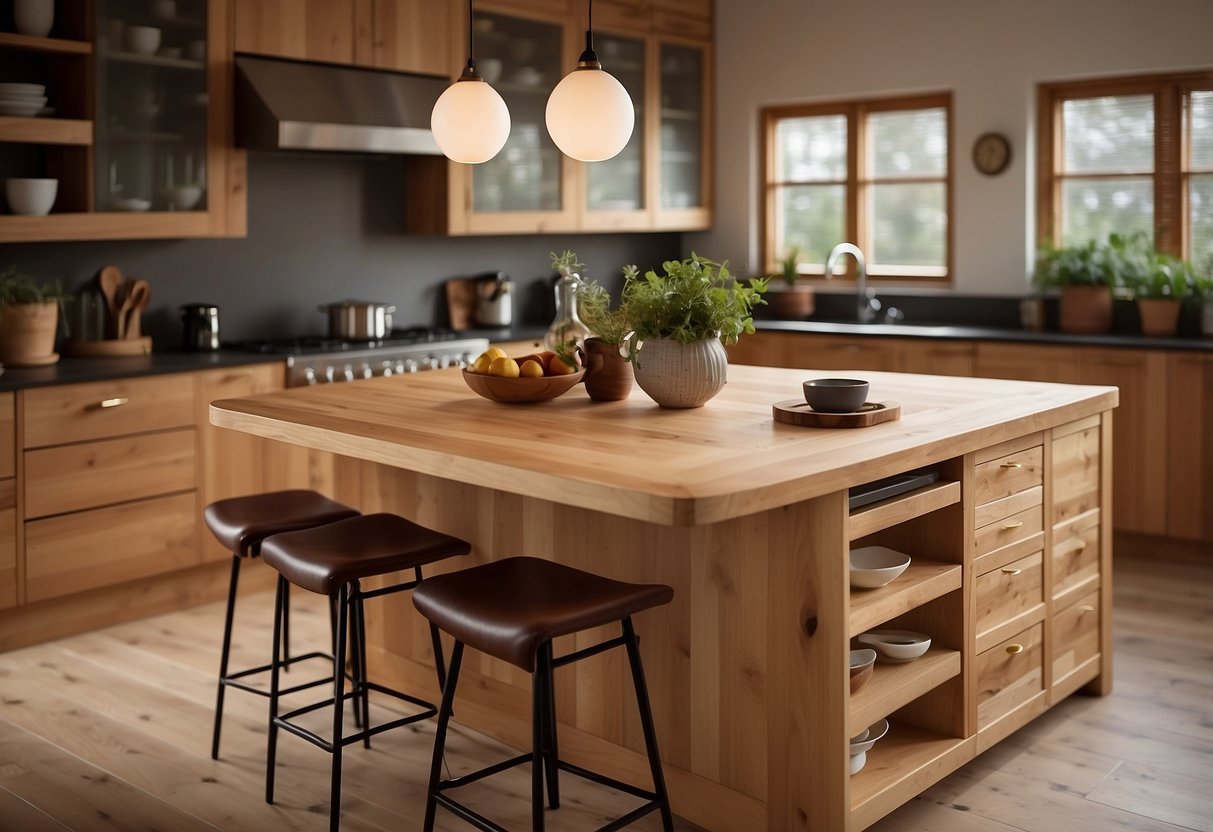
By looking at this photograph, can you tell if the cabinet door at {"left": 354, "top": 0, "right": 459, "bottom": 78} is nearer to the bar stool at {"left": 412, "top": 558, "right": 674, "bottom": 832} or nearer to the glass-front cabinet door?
the glass-front cabinet door

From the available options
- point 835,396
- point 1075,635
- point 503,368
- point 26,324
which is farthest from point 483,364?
point 26,324

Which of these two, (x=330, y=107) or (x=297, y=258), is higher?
(x=330, y=107)

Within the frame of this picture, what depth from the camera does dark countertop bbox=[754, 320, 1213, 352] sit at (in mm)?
5016

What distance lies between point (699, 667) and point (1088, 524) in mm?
1378

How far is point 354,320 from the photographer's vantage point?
5.28 m

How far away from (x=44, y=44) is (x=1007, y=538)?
134 inches

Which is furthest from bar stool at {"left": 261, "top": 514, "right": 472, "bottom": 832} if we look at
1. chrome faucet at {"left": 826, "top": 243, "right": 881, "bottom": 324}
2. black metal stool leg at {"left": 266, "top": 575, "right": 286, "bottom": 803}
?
chrome faucet at {"left": 826, "top": 243, "right": 881, "bottom": 324}

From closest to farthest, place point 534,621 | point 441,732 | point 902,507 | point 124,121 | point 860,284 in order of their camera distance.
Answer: point 534,621 < point 441,732 < point 902,507 < point 124,121 < point 860,284

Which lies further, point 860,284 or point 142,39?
point 860,284

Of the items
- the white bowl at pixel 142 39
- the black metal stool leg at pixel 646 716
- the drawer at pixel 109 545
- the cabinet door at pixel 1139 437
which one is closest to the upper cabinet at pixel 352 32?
the white bowl at pixel 142 39

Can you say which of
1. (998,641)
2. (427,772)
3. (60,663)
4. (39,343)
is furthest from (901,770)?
(39,343)

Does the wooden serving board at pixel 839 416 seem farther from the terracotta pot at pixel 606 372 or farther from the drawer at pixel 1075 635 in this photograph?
the drawer at pixel 1075 635

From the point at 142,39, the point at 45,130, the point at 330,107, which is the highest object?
the point at 142,39

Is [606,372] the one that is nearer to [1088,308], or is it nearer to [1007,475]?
[1007,475]
